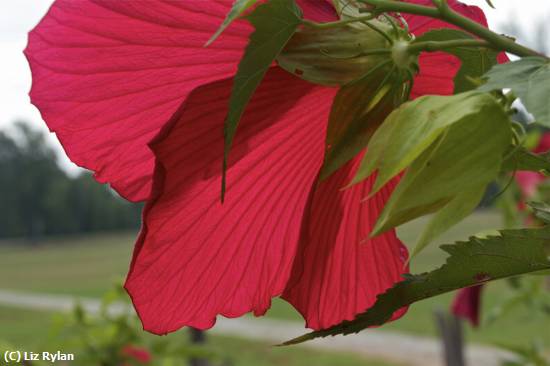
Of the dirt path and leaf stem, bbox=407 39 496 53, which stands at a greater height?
leaf stem, bbox=407 39 496 53

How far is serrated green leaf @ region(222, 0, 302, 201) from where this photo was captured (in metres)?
0.26

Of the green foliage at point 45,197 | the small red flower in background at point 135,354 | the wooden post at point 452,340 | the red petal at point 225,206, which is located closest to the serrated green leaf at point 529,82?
the red petal at point 225,206

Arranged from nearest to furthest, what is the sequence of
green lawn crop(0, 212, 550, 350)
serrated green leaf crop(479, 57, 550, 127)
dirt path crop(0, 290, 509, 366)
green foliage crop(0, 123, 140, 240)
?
serrated green leaf crop(479, 57, 550, 127), dirt path crop(0, 290, 509, 366), green lawn crop(0, 212, 550, 350), green foliage crop(0, 123, 140, 240)

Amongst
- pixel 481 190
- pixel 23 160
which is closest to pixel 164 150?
pixel 481 190

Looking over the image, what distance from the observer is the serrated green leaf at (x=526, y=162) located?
31 cm

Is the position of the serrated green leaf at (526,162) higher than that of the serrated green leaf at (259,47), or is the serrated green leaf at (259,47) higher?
the serrated green leaf at (259,47)

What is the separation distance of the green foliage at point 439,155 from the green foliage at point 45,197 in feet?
103

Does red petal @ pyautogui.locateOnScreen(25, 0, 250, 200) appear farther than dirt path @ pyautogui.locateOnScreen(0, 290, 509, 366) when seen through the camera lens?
No

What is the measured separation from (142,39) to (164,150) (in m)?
0.05

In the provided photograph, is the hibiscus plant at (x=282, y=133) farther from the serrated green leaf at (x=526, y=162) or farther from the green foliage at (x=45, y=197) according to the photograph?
the green foliage at (x=45, y=197)

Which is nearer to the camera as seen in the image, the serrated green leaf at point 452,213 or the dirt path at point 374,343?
the serrated green leaf at point 452,213

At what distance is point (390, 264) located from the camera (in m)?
0.40

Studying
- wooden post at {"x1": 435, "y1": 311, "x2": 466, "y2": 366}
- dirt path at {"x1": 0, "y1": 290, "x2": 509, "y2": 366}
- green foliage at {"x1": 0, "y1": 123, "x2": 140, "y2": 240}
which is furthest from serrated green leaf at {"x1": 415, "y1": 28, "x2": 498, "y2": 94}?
green foliage at {"x1": 0, "y1": 123, "x2": 140, "y2": 240}

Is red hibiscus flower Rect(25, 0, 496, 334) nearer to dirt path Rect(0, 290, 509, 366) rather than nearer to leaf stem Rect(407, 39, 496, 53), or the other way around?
leaf stem Rect(407, 39, 496, 53)
